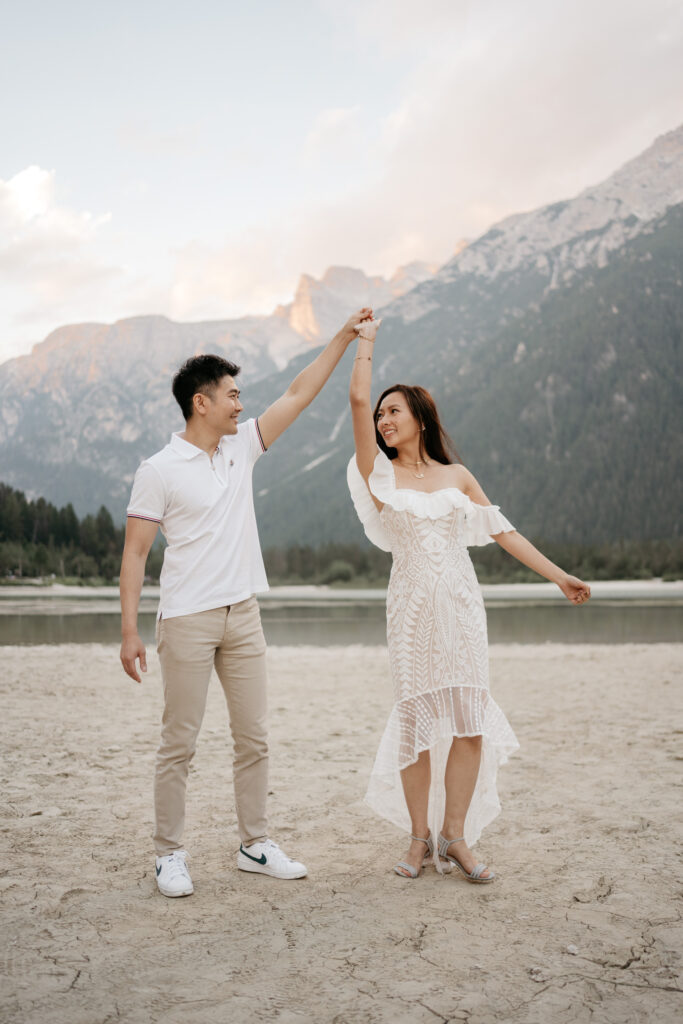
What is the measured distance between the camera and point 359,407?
333 centimetres

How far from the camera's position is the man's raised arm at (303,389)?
3604 mm

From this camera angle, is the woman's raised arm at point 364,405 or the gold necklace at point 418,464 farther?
the gold necklace at point 418,464

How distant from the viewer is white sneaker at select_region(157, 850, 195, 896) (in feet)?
10.2

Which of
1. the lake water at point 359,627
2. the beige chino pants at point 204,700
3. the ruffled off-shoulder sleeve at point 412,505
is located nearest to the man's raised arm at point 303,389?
the ruffled off-shoulder sleeve at point 412,505

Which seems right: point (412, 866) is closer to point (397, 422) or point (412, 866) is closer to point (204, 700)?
point (204, 700)

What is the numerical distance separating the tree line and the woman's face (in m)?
33.5

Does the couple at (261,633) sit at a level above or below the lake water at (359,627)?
above

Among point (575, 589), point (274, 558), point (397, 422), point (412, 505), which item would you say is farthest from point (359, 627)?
point (274, 558)

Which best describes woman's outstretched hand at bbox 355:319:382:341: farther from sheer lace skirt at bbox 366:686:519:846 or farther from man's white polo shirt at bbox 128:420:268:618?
sheer lace skirt at bbox 366:686:519:846

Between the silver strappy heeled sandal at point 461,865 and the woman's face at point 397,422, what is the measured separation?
5.74 ft

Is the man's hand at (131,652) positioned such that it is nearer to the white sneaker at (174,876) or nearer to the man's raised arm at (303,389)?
the white sneaker at (174,876)

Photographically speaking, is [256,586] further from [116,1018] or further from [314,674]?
[314,674]

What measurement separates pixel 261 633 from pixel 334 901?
1.09 m

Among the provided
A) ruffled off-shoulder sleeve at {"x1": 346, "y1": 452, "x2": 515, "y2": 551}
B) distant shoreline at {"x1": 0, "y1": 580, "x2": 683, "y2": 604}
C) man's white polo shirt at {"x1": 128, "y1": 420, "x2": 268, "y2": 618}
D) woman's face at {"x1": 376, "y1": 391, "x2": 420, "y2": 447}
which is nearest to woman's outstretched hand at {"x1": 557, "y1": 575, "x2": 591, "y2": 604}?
ruffled off-shoulder sleeve at {"x1": 346, "y1": 452, "x2": 515, "y2": 551}
